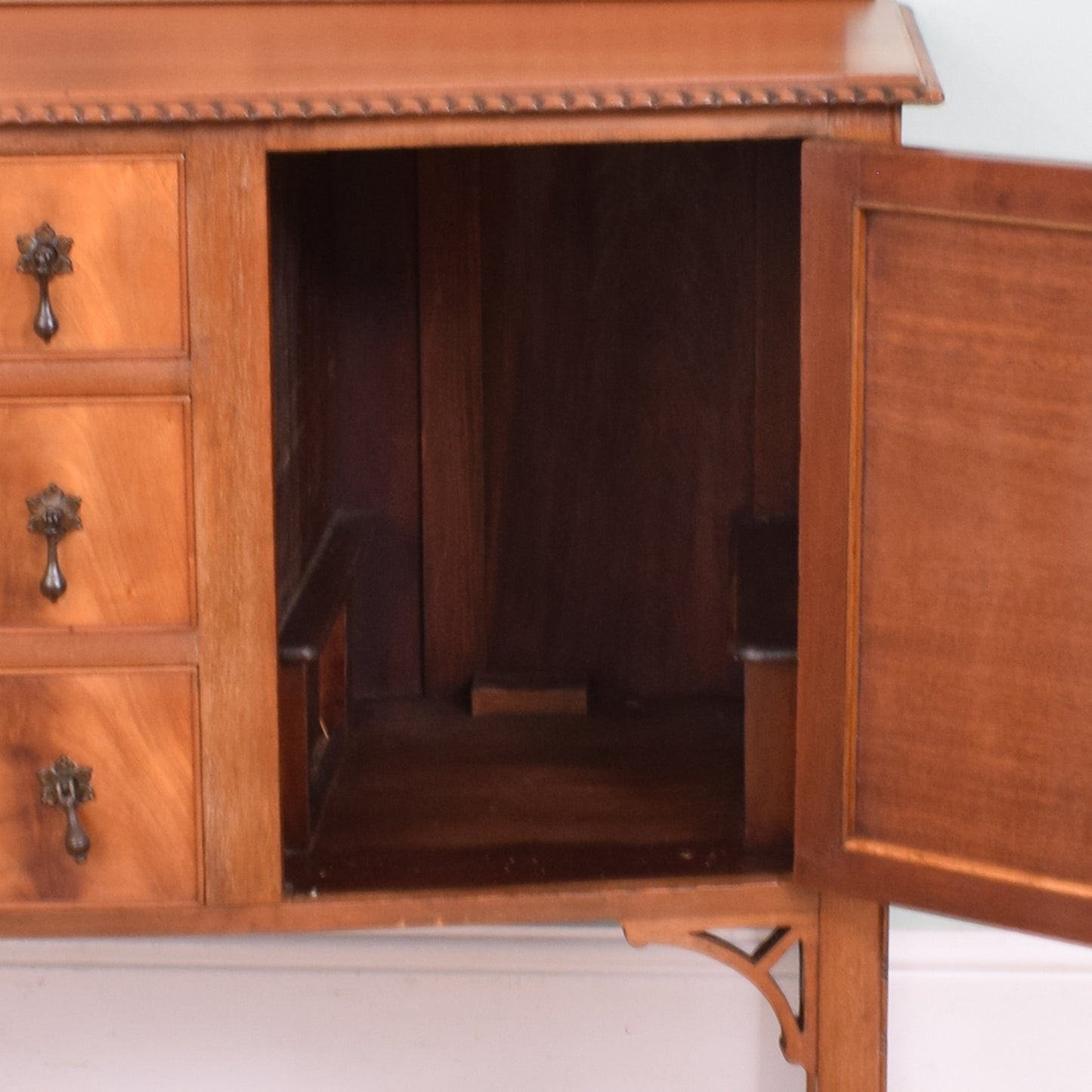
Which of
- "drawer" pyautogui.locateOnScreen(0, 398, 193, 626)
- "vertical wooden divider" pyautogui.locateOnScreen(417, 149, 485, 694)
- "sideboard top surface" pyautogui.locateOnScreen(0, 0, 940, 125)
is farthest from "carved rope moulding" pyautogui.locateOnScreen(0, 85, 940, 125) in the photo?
"vertical wooden divider" pyautogui.locateOnScreen(417, 149, 485, 694)

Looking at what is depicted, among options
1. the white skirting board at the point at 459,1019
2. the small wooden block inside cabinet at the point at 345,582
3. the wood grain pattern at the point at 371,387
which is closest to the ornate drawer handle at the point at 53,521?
the small wooden block inside cabinet at the point at 345,582

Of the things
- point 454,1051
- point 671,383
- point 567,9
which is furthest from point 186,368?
point 454,1051

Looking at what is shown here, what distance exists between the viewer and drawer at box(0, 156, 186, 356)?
38.7 inches

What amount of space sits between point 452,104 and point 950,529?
1.18ft

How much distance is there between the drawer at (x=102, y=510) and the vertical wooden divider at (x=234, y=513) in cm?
2

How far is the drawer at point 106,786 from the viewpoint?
1.04 metres

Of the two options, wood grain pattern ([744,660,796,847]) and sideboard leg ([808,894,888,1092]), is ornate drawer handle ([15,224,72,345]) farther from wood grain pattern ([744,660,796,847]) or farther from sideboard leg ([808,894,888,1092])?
sideboard leg ([808,894,888,1092])

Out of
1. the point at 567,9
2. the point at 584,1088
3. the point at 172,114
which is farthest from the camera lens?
the point at 584,1088

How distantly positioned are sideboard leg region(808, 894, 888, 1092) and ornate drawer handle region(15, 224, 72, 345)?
58 cm

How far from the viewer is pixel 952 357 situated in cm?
97

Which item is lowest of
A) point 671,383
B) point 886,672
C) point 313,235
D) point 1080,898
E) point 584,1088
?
point 584,1088

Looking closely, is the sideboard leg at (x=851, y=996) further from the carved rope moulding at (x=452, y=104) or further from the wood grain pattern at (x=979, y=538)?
the carved rope moulding at (x=452, y=104)

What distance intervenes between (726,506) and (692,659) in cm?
13

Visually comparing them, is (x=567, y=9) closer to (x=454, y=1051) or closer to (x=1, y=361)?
(x=1, y=361)
